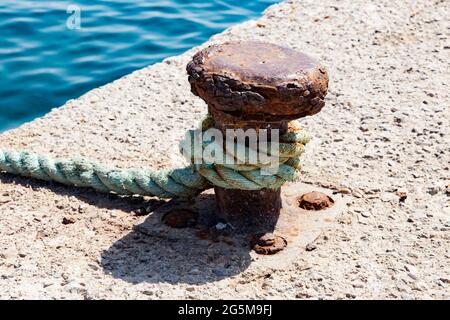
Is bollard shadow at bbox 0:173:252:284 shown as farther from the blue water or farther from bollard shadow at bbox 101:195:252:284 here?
the blue water

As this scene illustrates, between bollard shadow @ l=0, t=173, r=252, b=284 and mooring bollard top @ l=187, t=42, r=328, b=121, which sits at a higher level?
mooring bollard top @ l=187, t=42, r=328, b=121

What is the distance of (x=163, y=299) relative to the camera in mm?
2658

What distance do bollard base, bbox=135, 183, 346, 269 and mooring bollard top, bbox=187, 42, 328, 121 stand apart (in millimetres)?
534

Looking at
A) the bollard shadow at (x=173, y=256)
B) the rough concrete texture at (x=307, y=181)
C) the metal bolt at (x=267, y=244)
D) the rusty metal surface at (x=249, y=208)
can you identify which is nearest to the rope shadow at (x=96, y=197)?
the rough concrete texture at (x=307, y=181)

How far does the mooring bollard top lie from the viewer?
267 cm

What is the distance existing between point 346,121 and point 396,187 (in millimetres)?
743

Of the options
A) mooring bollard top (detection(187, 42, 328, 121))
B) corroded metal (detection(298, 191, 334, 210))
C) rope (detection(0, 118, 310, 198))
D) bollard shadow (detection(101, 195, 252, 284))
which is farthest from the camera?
corroded metal (detection(298, 191, 334, 210))

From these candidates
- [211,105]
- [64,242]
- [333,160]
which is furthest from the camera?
[333,160]

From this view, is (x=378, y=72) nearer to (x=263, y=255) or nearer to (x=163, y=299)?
(x=263, y=255)

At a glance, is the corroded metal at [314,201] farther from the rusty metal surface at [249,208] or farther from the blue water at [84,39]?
the blue water at [84,39]

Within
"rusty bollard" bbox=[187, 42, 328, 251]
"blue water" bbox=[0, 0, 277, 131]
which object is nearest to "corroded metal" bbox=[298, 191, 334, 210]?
"rusty bollard" bbox=[187, 42, 328, 251]

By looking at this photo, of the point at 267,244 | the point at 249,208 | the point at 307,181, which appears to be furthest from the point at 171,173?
the point at 307,181

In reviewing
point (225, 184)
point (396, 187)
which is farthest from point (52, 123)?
point (396, 187)
